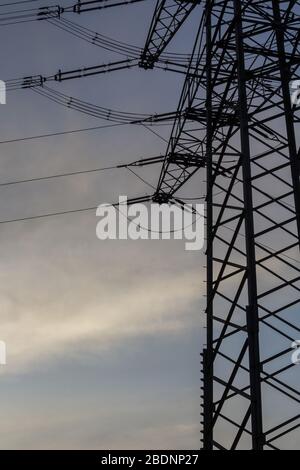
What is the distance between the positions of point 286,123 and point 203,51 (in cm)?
523

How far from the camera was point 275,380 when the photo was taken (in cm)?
1120

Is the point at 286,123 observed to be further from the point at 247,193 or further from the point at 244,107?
the point at 247,193

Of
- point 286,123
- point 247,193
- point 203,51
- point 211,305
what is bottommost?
point 211,305

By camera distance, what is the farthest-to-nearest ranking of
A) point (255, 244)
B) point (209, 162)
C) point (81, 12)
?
point (81, 12) < point (209, 162) < point (255, 244)

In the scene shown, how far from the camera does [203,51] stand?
56.3 feet

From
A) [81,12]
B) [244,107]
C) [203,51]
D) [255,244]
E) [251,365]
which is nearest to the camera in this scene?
[251,365]

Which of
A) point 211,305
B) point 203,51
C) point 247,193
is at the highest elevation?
point 203,51
